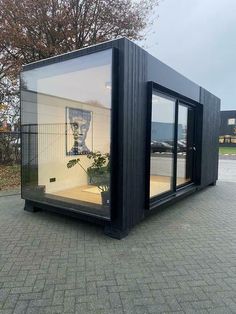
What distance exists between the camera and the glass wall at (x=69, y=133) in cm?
444

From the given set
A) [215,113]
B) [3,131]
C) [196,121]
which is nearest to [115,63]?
[196,121]

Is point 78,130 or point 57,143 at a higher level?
point 78,130

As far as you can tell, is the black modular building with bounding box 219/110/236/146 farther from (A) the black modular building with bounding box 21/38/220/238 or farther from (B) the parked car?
(B) the parked car

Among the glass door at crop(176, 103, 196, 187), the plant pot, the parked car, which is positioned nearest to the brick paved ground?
the plant pot

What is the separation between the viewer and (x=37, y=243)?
3.71m

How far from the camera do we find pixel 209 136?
7.67 m


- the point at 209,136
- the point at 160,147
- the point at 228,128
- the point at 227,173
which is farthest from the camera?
the point at 228,128

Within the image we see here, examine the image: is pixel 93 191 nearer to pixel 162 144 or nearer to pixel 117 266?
pixel 162 144

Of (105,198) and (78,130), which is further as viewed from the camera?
(78,130)

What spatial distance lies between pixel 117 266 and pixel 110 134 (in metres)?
1.80

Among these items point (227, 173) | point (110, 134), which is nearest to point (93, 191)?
point (110, 134)

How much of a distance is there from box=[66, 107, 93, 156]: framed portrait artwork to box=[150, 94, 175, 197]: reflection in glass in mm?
1502

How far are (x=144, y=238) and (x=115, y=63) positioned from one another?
254cm

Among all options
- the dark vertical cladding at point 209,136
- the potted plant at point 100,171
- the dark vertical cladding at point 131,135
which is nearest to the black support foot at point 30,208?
the potted plant at point 100,171
